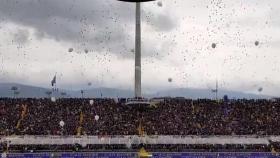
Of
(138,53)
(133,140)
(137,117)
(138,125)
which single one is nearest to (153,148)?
(133,140)

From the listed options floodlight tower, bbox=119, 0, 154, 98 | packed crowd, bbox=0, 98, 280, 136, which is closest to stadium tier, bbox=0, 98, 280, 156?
packed crowd, bbox=0, 98, 280, 136

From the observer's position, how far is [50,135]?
224ft

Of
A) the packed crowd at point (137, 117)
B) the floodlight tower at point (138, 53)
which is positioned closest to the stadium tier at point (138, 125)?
the packed crowd at point (137, 117)

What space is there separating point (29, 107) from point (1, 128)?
7.85 m

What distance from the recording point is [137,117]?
76438mm

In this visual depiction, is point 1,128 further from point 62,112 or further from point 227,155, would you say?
point 227,155

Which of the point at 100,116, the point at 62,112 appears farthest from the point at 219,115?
the point at 62,112

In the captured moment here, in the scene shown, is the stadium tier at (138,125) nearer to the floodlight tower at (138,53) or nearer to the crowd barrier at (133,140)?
the crowd barrier at (133,140)

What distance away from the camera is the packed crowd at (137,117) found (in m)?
71.0

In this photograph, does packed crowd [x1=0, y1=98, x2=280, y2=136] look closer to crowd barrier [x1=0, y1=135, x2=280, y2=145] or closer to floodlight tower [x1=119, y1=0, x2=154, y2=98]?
crowd barrier [x1=0, y1=135, x2=280, y2=145]

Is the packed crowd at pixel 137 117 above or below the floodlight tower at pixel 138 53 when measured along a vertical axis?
below

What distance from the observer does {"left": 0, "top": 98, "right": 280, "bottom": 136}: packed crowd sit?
71.0 meters

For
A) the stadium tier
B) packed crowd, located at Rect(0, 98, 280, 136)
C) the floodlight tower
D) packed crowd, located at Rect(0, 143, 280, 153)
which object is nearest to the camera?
packed crowd, located at Rect(0, 143, 280, 153)

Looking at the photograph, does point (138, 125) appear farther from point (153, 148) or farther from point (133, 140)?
point (153, 148)
